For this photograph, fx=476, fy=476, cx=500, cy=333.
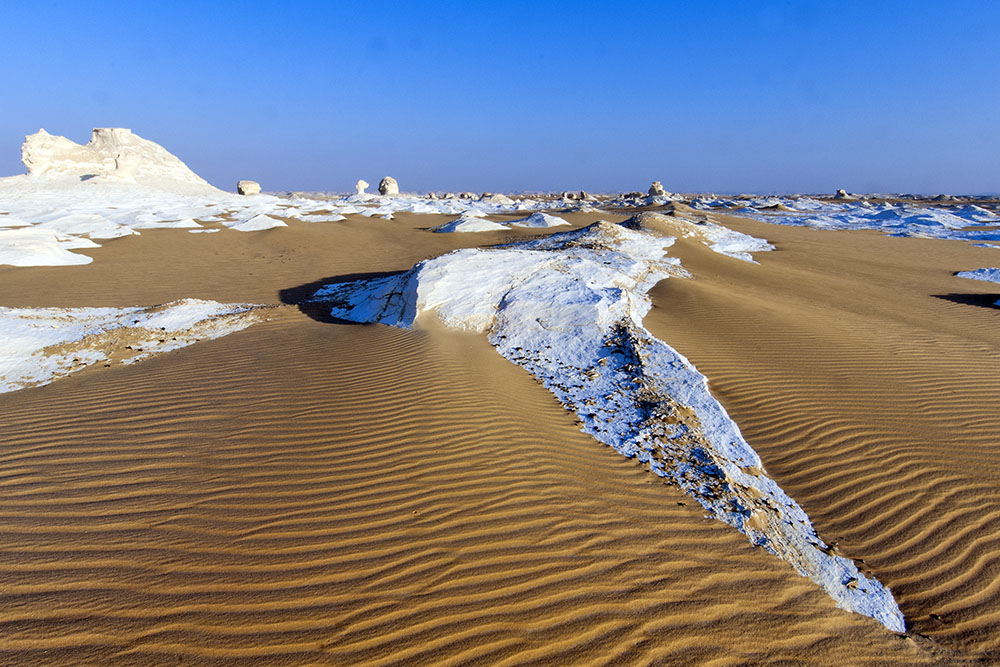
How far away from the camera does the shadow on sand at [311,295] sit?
979 centimetres

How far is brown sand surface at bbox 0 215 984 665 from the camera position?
2.55m

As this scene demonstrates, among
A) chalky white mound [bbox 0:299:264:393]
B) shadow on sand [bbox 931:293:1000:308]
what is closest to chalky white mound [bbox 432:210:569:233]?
chalky white mound [bbox 0:299:264:393]

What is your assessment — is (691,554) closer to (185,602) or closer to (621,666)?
(621,666)

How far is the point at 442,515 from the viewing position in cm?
351

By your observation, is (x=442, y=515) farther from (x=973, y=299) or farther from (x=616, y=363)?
(x=973, y=299)

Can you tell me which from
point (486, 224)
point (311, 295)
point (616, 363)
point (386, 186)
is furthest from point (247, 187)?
point (616, 363)

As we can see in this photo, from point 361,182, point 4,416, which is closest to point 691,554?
point 4,416

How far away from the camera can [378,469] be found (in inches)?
160


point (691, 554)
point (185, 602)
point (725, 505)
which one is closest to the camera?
point (185, 602)

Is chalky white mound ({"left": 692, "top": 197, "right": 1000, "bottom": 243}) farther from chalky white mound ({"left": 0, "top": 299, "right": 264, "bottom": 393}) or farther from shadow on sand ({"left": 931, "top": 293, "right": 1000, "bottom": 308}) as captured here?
chalky white mound ({"left": 0, "top": 299, "right": 264, "bottom": 393})

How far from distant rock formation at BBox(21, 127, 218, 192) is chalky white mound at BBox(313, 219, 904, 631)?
144 feet

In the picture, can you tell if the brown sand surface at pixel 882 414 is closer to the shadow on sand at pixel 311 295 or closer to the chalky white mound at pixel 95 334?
the shadow on sand at pixel 311 295

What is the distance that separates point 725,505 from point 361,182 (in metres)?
89.3

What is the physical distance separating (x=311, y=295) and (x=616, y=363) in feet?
32.0
